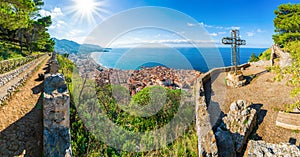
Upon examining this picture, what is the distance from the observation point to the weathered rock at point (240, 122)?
5705 mm

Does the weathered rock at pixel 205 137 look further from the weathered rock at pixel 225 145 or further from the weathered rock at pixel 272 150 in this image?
the weathered rock at pixel 272 150

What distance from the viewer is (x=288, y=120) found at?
20.2 ft

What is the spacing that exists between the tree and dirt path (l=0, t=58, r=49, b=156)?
85.5ft

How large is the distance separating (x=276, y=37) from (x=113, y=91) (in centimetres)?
2649

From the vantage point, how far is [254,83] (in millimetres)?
10875

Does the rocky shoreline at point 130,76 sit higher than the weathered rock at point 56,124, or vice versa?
the rocky shoreline at point 130,76

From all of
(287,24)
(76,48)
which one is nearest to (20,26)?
(76,48)

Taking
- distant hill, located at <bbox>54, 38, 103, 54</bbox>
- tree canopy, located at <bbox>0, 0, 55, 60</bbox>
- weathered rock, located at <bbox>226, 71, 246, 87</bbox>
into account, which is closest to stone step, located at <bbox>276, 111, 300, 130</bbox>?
weathered rock, located at <bbox>226, 71, 246, 87</bbox>

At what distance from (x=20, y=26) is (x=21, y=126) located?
10494mm

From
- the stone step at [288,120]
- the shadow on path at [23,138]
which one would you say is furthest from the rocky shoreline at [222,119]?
the shadow on path at [23,138]

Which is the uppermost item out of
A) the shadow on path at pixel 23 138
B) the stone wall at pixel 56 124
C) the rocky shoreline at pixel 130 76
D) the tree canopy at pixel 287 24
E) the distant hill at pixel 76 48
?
the tree canopy at pixel 287 24

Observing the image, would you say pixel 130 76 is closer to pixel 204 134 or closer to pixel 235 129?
pixel 204 134

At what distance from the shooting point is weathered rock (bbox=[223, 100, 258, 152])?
570 centimetres

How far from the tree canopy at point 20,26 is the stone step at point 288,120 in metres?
13.5
